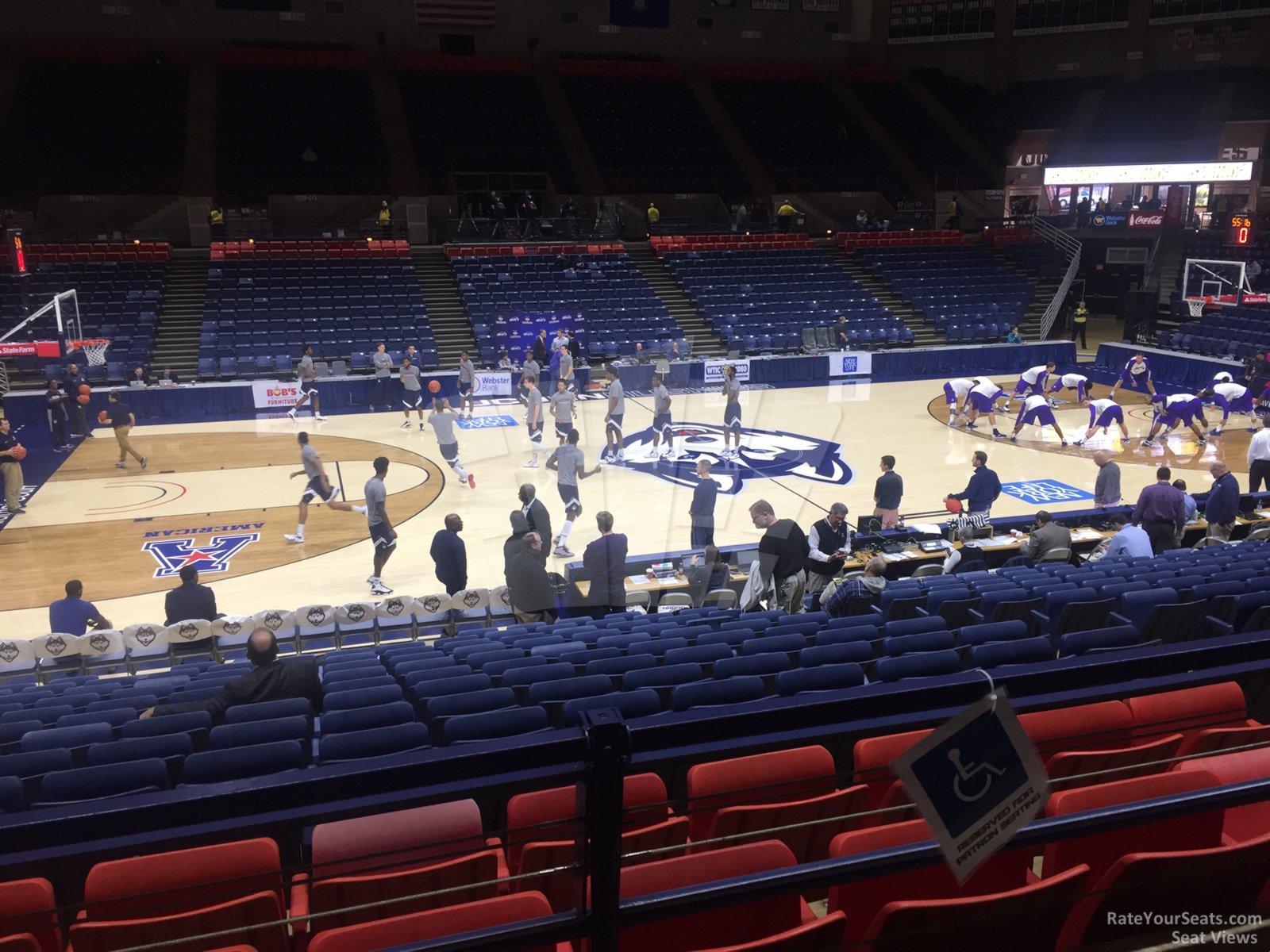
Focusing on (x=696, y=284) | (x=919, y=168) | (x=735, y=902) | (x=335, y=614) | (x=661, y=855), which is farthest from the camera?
(x=919, y=168)

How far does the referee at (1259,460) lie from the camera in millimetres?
15617

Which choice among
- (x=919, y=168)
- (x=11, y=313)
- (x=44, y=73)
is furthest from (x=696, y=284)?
(x=44, y=73)

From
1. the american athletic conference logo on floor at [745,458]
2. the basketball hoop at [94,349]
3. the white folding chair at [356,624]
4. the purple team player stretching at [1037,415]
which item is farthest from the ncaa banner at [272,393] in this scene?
the purple team player stretching at [1037,415]

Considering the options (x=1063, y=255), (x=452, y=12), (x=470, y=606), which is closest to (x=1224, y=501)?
(x=470, y=606)

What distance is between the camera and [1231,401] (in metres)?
20.5

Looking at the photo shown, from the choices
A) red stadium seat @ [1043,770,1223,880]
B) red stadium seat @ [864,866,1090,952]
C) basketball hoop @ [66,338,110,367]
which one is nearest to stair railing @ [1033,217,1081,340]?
basketball hoop @ [66,338,110,367]

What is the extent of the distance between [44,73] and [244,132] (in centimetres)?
703

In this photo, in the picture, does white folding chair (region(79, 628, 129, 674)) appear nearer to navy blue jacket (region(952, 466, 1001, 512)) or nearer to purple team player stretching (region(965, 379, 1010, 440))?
navy blue jacket (region(952, 466, 1001, 512))

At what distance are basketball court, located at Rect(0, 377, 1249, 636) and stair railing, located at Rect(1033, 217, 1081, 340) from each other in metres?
9.55

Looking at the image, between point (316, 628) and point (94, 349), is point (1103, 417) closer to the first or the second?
point (316, 628)

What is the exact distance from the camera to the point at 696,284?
1309 inches

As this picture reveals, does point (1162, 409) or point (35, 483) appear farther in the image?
point (1162, 409)

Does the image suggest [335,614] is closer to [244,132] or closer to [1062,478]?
[1062,478]

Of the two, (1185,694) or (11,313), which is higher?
(11,313)
